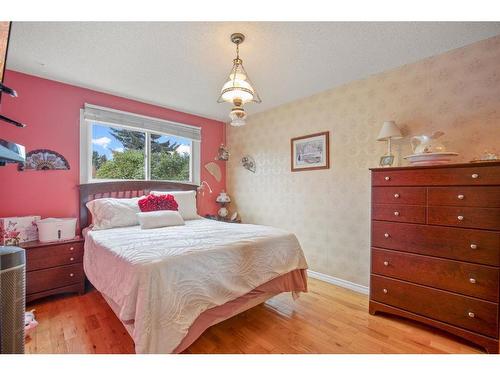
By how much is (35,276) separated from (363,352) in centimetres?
289

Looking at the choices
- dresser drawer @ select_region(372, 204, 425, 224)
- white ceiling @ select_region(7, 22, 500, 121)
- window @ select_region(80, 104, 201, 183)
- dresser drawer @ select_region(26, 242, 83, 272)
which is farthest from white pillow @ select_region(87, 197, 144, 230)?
dresser drawer @ select_region(372, 204, 425, 224)

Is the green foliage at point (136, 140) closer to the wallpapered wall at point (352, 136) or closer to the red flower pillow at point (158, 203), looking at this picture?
the red flower pillow at point (158, 203)

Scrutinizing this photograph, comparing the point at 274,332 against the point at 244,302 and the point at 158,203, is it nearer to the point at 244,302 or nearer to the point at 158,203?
the point at 244,302

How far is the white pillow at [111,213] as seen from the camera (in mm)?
2460

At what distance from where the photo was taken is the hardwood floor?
1581mm

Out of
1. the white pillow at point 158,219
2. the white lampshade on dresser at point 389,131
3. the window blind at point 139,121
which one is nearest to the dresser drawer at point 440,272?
the white lampshade on dresser at point 389,131

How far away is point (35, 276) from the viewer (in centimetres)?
211

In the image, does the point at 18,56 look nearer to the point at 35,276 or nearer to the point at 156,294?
the point at 35,276

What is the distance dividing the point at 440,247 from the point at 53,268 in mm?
3442

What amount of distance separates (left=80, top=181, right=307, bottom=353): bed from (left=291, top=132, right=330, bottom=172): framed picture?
119cm

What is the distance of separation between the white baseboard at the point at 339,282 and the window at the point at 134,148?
2.34 metres

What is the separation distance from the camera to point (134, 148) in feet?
10.6

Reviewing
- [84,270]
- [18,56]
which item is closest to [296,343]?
[84,270]

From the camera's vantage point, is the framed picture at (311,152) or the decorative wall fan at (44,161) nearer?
the decorative wall fan at (44,161)
